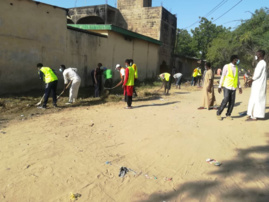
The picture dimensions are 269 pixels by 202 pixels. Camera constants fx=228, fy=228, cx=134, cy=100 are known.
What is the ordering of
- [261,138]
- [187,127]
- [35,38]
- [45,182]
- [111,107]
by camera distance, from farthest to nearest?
[35,38] < [111,107] < [187,127] < [261,138] < [45,182]

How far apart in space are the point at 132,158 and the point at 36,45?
282 inches

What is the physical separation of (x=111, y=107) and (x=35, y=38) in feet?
14.0

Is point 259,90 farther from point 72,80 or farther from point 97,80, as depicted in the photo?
point 97,80

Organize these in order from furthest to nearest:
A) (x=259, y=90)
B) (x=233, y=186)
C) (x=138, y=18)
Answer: (x=138, y=18)
(x=259, y=90)
(x=233, y=186)

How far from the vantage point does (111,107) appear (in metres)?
7.36

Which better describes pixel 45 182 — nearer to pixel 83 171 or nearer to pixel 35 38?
pixel 83 171

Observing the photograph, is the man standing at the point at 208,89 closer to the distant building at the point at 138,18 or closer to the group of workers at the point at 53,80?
the group of workers at the point at 53,80

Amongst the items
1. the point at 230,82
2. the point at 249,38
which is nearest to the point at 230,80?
the point at 230,82

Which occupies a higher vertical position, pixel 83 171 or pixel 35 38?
pixel 35 38

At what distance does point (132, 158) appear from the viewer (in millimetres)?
3545

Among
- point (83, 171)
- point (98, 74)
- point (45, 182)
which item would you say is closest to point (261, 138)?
point (83, 171)

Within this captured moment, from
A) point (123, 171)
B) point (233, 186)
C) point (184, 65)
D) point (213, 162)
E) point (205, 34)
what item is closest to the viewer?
point (233, 186)

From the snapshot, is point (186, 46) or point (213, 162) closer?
point (213, 162)

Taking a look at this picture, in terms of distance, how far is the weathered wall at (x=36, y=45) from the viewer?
26.1 feet
